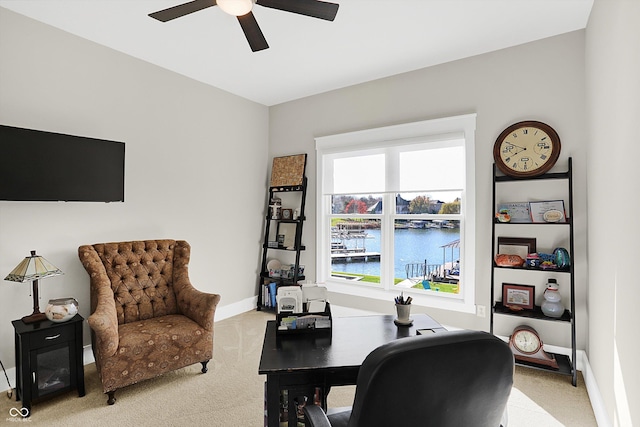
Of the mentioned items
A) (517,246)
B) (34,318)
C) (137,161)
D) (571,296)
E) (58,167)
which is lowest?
(34,318)

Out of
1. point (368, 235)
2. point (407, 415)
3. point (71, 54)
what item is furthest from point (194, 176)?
point (407, 415)

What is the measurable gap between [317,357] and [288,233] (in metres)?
2.96

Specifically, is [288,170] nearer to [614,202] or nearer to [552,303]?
[552,303]

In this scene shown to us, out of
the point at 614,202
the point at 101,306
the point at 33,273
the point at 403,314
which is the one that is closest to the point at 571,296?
the point at 614,202

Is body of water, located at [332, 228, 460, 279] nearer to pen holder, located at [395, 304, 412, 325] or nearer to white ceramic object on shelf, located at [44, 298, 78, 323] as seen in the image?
pen holder, located at [395, 304, 412, 325]

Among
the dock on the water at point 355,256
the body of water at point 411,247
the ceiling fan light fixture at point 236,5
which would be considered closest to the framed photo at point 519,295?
the body of water at point 411,247

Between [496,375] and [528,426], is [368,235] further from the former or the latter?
[496,375]

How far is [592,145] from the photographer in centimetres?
256

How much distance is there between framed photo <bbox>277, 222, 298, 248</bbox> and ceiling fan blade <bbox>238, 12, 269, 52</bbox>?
99.8 inches

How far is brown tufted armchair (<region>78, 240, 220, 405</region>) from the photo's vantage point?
7.91 feet

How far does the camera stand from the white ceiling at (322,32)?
2.53 m

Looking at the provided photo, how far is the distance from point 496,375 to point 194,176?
3.55m

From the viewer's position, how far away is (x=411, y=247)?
3.80 meters

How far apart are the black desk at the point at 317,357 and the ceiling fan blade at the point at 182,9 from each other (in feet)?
6.10
